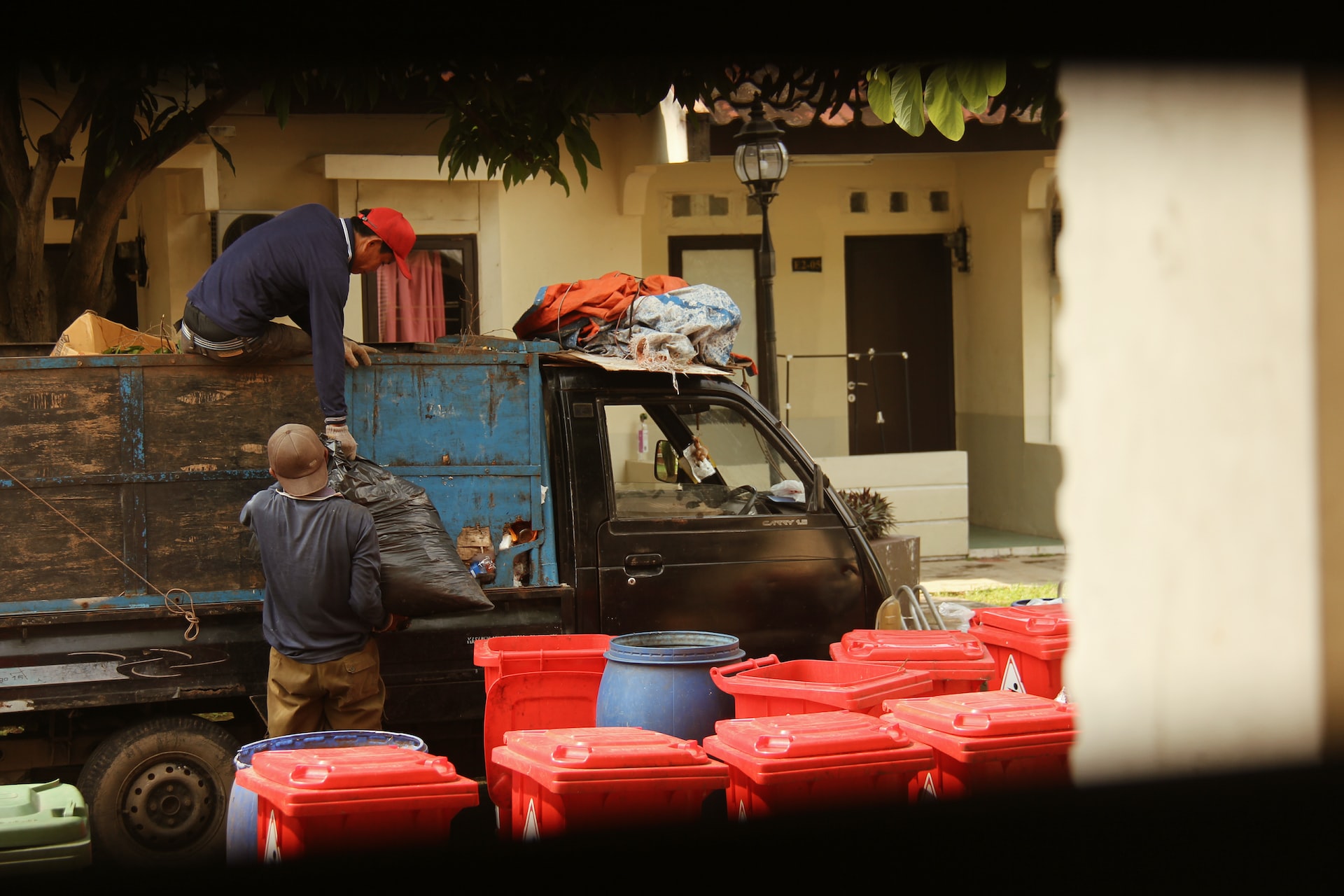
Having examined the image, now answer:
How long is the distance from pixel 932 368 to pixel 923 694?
10.3 m

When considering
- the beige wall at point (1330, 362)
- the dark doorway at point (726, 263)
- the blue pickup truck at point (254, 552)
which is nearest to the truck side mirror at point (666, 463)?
the blue pickup truck at point (254, 552)

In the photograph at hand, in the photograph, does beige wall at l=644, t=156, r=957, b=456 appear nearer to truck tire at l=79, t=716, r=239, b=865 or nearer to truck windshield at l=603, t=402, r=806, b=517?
truck windshield at l=603, t=402, r=806, b=517

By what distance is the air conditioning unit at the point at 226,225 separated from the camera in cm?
1040

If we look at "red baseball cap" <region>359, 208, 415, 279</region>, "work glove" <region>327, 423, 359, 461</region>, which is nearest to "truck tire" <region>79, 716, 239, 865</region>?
"work glove" <region>327, 423, 359, 461</region>

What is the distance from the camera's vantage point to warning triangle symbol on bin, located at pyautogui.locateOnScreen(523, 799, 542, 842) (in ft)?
11.4

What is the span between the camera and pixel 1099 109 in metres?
2.26

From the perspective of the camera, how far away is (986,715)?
153 inches

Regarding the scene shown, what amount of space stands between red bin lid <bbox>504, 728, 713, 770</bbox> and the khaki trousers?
1.26 m

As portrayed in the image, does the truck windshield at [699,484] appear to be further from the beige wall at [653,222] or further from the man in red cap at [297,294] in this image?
the beige wall at [653,222]

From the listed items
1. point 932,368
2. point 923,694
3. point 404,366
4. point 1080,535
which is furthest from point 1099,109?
point 932,368

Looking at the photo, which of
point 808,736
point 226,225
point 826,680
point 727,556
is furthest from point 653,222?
point 808,736

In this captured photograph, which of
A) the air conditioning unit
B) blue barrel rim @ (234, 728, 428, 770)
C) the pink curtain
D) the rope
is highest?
the air conditioning unit

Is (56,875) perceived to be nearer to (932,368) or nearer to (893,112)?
(893,112)

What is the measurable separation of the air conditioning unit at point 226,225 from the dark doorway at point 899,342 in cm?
633
